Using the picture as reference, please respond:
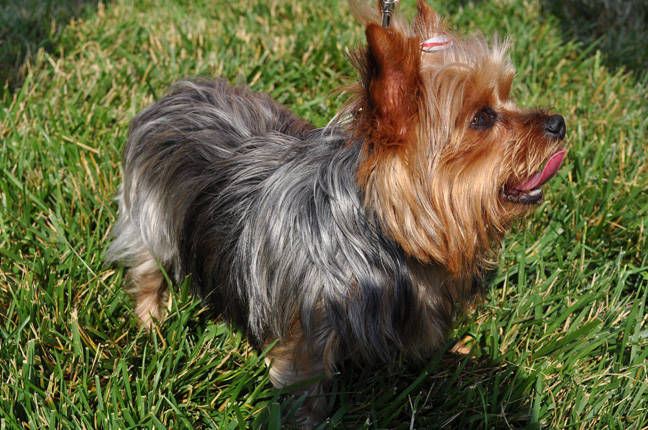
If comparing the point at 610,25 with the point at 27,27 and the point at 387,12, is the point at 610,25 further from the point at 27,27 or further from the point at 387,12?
the point at 27,27

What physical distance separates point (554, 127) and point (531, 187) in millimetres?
207

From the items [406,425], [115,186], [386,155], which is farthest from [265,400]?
[115,186]

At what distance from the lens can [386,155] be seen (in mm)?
1838

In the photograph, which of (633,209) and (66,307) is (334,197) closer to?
(66,307)

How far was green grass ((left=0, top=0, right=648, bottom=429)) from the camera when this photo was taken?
2445mm

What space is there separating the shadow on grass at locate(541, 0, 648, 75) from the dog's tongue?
3.02 m

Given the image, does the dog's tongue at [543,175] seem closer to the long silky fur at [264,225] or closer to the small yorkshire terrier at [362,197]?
the small yorkshire terrier at [362,197]

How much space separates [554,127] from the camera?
6.66 ft

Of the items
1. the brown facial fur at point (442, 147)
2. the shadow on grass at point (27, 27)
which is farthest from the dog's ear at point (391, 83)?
the shadow on grass at point (27, 27)

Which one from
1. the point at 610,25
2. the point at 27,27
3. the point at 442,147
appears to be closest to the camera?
the point at 442,147

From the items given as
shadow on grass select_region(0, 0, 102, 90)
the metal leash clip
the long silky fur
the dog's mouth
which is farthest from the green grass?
the dog's mouth

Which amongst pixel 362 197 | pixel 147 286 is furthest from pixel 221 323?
pixel 362 197

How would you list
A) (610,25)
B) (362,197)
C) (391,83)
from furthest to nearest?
1. (610,25)
2. (362,197)
3. (391,83)

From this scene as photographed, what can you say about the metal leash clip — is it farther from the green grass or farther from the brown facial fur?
the green grass
